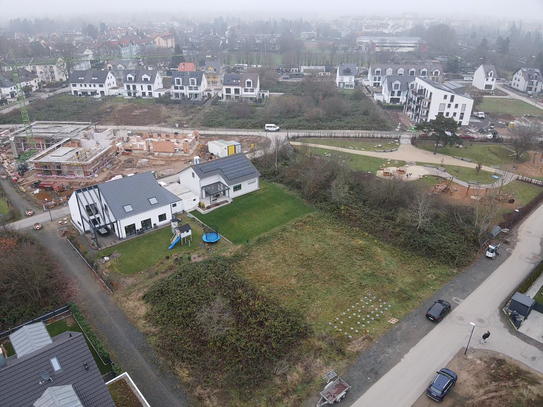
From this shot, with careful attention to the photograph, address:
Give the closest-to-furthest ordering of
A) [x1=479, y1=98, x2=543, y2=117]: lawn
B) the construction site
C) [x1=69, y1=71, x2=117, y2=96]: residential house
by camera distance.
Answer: the construction site
[x1=479, y1=98, x2=543, y2=117]: lawn
[x1=69, y1=71, x2=117, y2=96]: residential house

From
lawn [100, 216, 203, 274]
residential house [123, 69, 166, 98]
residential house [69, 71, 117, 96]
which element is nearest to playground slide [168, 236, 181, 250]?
lawn [100, 216, 203, 274]

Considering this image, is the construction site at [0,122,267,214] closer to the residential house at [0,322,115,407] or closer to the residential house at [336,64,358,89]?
the residential house at [0,322,115,407]

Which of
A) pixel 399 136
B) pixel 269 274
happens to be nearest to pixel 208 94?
pixel 399 136

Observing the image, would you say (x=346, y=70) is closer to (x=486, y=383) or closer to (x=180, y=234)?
(x=180, y=234)

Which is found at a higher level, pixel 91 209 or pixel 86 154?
pixel 91 209

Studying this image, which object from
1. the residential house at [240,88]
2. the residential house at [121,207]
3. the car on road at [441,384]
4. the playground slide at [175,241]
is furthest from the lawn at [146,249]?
the residential house at [240,88]

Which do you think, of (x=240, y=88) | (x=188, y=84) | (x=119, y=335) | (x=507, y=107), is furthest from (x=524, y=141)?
(x=188, y=84)

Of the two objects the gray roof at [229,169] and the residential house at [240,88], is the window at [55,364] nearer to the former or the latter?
the gray roof at [229,169]
